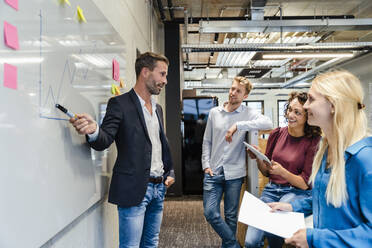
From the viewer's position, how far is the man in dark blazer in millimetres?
1420

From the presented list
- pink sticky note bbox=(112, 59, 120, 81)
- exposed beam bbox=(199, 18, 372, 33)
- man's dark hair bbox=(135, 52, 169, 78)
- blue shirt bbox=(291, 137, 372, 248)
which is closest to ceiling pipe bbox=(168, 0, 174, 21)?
exposed beam bbox=(199, 18, 372, 33)

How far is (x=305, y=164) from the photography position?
1735 mm

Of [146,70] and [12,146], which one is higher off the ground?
[146,70]

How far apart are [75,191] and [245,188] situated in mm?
1540

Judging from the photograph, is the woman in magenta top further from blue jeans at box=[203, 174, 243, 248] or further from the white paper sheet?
the white paper sheet

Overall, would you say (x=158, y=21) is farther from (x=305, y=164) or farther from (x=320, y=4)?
(x=305, y=164)

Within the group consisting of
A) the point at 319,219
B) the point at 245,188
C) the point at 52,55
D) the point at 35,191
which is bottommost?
the point at 245,188

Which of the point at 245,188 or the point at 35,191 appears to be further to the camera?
the point at 245,188

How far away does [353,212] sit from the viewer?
2.96ft

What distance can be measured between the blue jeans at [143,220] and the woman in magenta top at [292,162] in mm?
555

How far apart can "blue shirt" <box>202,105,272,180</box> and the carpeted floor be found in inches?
40.5

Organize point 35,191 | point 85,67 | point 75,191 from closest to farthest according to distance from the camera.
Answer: point 35,191 < point 75,191 < point 85,67

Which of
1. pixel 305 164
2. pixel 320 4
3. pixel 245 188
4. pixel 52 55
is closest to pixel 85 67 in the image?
pixel 52 55

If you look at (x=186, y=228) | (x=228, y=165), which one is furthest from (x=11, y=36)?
(x=186, y=228)
